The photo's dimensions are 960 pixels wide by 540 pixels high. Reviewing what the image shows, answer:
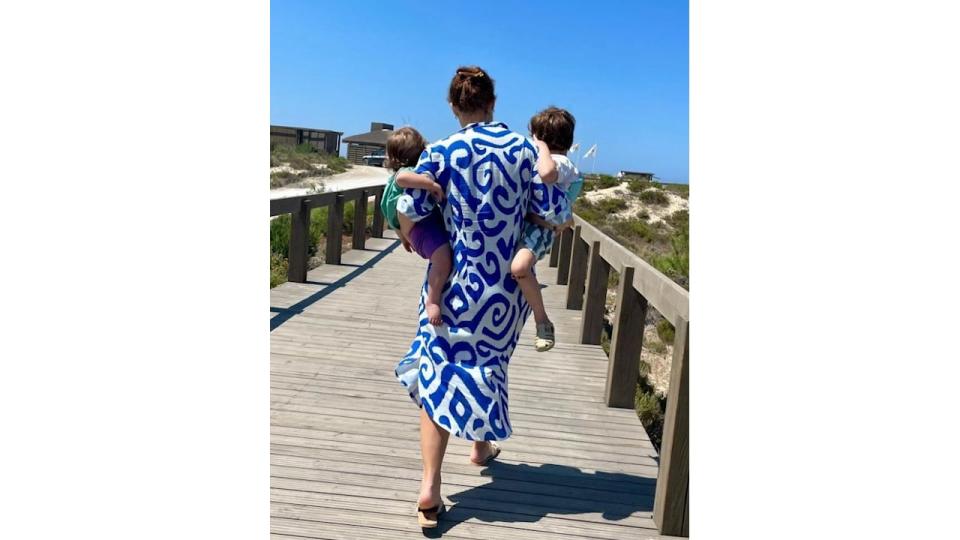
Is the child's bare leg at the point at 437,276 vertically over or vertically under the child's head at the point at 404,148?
under

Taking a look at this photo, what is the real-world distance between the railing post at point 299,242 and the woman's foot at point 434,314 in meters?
4.16

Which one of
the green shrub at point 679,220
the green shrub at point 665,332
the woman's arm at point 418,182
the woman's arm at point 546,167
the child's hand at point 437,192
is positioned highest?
the woman's arm at point 546,167

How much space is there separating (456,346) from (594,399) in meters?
1.82

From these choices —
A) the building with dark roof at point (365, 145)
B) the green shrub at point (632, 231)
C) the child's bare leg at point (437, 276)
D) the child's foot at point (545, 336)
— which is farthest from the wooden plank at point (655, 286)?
the building with dark roof at point (365, 145)

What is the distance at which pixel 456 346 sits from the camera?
301 centimetres

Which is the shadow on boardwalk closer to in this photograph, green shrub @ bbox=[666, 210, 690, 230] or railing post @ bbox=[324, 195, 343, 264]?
railing post @ bbox=[324, 195, 343, 264]

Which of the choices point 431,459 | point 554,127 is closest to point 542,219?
point 554,127

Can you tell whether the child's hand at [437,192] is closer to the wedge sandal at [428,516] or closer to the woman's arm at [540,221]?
the woman's arm at [540,221]

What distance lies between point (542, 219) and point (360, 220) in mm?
7262

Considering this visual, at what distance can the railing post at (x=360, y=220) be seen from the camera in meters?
9.91

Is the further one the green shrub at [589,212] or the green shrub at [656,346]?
the green shrub at [589,212]

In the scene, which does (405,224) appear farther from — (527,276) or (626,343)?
(626,343)
